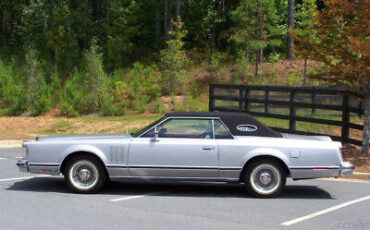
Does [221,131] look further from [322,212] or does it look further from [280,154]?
[322,212]

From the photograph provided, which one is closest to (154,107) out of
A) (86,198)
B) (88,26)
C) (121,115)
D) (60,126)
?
(121,115)

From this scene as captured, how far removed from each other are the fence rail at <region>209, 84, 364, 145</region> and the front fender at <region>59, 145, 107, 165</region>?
22.9 ft

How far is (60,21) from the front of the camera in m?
33.0

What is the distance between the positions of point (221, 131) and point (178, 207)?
1.55 metres

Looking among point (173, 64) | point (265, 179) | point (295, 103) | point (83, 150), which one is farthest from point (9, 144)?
point (173, 64)

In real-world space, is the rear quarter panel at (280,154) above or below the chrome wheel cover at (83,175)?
above

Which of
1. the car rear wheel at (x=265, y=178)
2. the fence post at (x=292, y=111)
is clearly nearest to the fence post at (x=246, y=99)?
the fence post at (x=292, y=111)

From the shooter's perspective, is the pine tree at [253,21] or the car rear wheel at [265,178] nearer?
the car rear wheel at [265,178]

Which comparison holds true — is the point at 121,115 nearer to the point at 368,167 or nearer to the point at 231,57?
the point at 231,57

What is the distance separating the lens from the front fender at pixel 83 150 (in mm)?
7824

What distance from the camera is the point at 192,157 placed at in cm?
775

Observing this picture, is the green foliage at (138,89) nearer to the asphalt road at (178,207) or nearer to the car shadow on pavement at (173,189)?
the car shadow on pavement at (173,189)

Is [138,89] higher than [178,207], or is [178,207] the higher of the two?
[138,89]

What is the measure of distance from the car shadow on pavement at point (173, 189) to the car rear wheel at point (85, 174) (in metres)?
0.29
